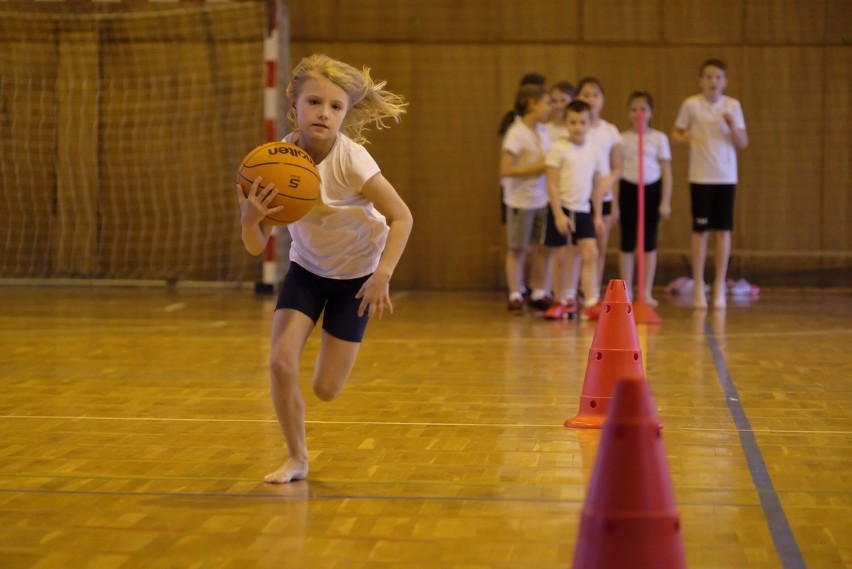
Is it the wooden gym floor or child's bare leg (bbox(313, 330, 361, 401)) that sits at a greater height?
child's bare leg (bbox(313, 330, 361, 401))

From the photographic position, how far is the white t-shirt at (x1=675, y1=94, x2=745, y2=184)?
9.20 meters

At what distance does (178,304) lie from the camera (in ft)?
31.3

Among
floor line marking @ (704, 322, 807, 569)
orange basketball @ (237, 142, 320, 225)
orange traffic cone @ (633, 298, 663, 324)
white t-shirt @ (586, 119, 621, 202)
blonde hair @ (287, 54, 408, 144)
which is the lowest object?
floor line marking @ (704, 322, 807, 569)

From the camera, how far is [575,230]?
27.4 feet

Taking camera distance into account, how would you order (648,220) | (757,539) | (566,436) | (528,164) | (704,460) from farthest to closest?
(648,220)
(528,164)
(566,436)
(704,460)
(757,539)

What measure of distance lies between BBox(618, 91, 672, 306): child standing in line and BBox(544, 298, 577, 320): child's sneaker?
0.86 m

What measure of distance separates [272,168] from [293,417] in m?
0.77

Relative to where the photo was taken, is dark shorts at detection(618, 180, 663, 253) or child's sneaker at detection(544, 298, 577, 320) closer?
child's sneaker at detection(544, 298, 577, 320)

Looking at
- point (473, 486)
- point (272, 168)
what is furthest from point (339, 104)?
point (473, 486)

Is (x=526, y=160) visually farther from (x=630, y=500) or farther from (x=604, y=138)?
(x=630, y=500)

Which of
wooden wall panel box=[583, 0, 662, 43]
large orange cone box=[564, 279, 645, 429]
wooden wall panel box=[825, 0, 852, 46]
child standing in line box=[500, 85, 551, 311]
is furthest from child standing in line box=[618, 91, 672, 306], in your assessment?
large orange cone box=[564, 279, 645, 429]

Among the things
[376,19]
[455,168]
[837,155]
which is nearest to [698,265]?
[837,155]

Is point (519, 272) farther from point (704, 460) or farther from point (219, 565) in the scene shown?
point (219, 565)

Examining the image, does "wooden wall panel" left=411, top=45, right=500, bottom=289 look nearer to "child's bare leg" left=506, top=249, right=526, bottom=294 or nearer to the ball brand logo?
"child's bare leg" left=506, top=249, right=526, bottom=294
